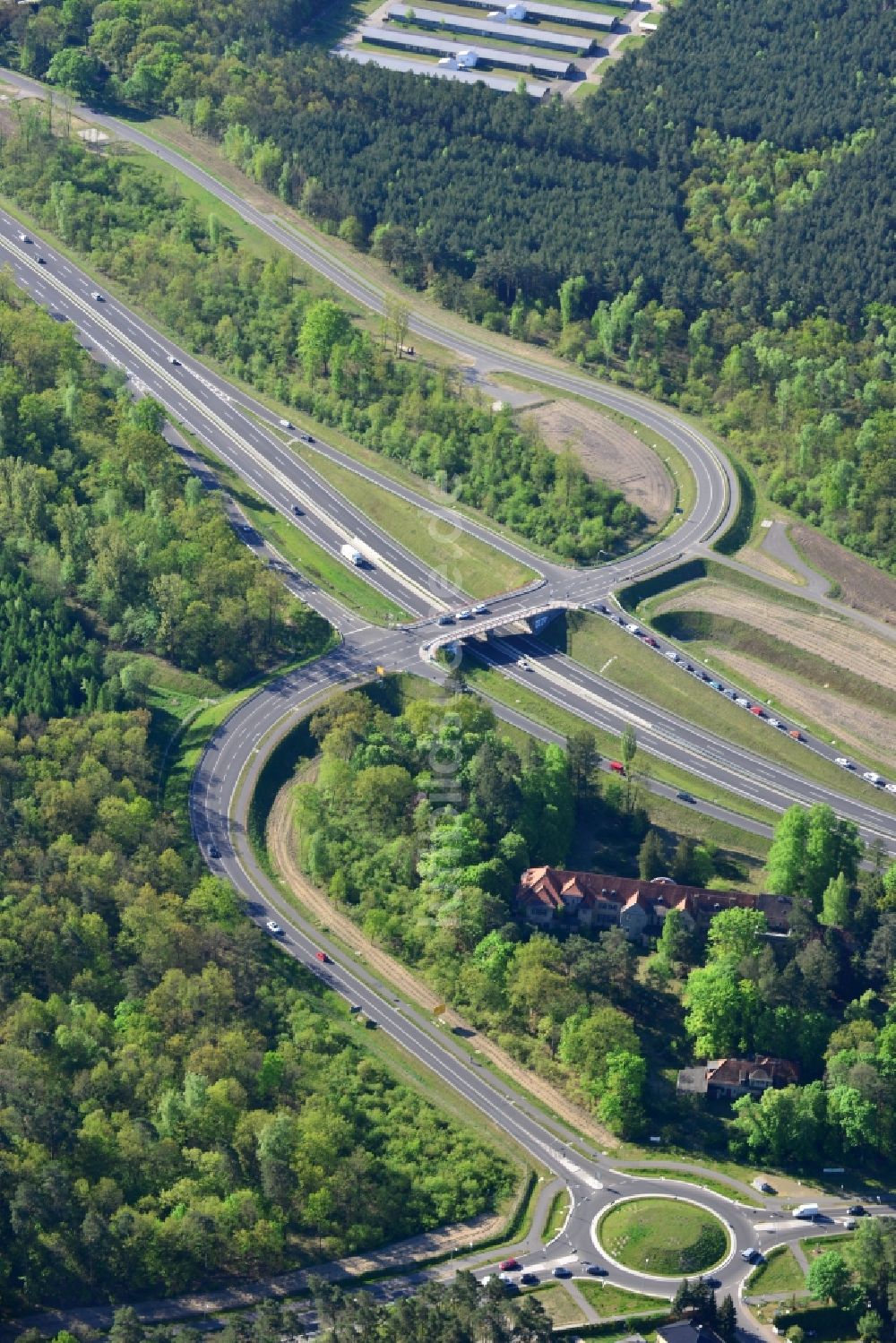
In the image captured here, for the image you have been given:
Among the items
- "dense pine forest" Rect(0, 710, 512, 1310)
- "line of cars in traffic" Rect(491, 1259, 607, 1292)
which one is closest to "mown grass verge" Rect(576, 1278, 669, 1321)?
"line of cars in traffic" Rect(491, 1259, 607, 1292)

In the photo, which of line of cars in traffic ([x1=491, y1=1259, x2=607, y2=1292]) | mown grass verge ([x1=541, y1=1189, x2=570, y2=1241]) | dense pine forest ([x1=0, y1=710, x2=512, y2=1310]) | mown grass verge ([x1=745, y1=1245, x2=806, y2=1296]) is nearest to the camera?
dense pine forest ([x1=0, y1=710, x2=512, y2=1310])

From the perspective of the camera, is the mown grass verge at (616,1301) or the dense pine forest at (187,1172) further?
the dense pine forest at (187,1172)

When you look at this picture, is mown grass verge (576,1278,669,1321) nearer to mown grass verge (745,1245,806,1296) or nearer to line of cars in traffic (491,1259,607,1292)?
line of cars in traffic (491,1259,607,1292)

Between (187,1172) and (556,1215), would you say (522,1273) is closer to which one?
(556,1215)

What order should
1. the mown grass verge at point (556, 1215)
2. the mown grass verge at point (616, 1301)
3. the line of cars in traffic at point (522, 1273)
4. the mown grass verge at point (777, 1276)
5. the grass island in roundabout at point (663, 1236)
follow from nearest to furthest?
the mown grass verge at point (616, 1301)
the line of cars in traffic at point (522, 1273)
the mown grass verge at point (777, 1276)
the grass island in roundabout at point (663, 1236)
the mown grass verge at point (556, 1215)

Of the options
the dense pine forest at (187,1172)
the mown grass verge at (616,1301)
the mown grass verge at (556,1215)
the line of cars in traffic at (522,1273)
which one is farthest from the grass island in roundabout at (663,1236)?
the dense pine forest at (187,1172)

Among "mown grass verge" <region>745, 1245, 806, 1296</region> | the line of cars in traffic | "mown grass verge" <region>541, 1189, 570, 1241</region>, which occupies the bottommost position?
the line of cars in traffic

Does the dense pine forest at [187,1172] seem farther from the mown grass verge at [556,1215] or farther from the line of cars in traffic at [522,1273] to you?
the line of cars in traffic at [522,1273]

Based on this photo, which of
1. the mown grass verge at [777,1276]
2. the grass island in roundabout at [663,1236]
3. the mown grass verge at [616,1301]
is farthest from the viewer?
the grass island in roundabout at [663,1236]

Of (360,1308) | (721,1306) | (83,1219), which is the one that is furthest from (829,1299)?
(83,1219)
